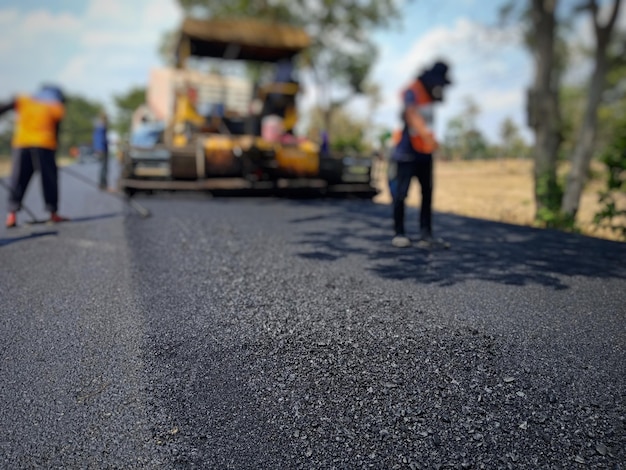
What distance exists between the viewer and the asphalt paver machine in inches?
281

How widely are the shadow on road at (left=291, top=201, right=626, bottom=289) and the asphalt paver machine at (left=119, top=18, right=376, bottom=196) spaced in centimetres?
183

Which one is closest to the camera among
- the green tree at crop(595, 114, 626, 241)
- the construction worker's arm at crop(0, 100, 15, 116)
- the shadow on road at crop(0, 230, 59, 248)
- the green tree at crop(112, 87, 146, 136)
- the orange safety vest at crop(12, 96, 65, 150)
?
the shadow on road at crop(0, 230, 59, 248)

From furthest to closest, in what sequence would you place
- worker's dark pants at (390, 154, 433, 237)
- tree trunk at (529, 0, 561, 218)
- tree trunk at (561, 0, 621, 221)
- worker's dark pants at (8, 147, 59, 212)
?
tree trunk at (561, 0, 621, 221), tree trunk at (529, 0, 561, 218), worker's dark pants at (8, 147, 59, 212), worker's dark pants at (390, 154, 433, 237)

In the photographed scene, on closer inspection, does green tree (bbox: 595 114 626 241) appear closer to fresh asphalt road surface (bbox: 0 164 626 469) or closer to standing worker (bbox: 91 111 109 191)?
fresh asphalt road surface (bbox: 0 164 626 469)

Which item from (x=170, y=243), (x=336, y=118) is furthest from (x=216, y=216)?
(x=336, y=118)

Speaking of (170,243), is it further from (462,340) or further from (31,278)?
(462,340)

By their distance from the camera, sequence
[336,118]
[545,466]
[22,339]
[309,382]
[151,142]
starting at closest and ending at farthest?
[545,466] → [309,382] → [22,339] → [151,142] → [336,118]

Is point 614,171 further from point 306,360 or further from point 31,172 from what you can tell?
point 31,172

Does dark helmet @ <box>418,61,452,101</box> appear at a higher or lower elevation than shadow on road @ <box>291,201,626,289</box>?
higher

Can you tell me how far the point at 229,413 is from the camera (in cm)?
178

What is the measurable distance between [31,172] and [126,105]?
57.0 meters

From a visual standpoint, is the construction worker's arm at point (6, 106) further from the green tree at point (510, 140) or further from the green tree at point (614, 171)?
the green tree at point (510, 140)

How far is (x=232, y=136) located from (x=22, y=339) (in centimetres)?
638

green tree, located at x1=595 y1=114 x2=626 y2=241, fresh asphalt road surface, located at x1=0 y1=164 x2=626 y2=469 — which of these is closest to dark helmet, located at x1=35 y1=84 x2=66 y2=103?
fresh asphalt road surface, located at x1=0 y1=164 x2=626 y2=469
